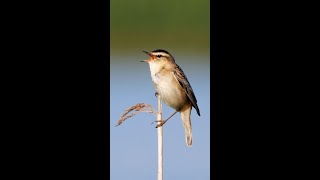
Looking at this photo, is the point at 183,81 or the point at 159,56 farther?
the point at 183,81

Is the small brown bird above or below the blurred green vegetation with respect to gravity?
below

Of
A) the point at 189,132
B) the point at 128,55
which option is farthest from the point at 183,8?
the point at 189,132

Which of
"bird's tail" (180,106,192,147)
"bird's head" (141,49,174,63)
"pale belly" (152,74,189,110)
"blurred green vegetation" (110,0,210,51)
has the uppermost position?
"blurred green vegetation" (110,0,210,51)

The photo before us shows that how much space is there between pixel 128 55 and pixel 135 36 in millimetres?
173

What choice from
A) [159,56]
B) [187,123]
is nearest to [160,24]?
[159,56]

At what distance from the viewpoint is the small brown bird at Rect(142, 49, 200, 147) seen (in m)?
5.55

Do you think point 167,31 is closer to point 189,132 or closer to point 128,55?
point 128,55

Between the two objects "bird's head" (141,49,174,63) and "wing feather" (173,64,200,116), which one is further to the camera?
"wing feather" (173,64,200,116)

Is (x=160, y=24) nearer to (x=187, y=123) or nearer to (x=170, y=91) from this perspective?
(x=170, y=91)

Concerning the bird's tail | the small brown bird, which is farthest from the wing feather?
the bird's tail

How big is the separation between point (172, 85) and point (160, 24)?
502 mm

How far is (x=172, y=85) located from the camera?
5676 millimetres

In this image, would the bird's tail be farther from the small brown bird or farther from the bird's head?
the bird's head
